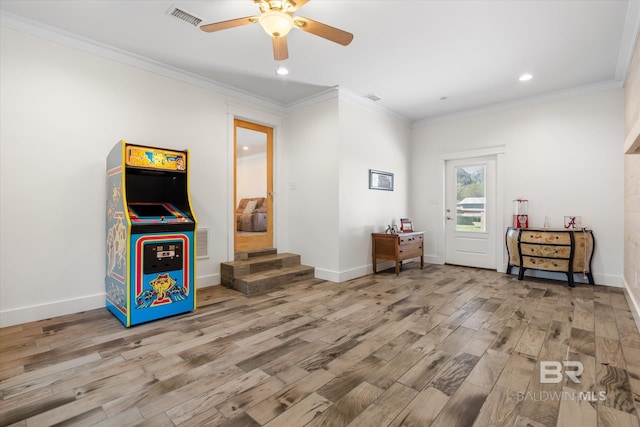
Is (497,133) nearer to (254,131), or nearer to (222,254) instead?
(254,131)

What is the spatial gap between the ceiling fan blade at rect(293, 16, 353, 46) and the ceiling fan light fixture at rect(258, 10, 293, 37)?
0.06 metres

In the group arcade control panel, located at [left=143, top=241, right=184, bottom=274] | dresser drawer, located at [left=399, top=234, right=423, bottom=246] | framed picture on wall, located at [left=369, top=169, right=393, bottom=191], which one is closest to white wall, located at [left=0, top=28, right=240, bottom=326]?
arcade control panel, located at [left=143, top=241, right=184, bottom=274]

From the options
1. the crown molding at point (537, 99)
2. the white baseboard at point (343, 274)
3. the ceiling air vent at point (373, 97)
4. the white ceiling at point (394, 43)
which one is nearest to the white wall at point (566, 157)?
the crown molding at point (537, 99)

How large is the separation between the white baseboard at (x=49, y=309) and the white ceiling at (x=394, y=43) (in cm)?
266

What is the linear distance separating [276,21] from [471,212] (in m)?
4.66

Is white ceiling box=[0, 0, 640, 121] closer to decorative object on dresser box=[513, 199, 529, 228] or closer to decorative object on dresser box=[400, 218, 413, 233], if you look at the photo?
decorative object on dresser box=[513, 199, 529, 228]

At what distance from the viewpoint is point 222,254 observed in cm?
429

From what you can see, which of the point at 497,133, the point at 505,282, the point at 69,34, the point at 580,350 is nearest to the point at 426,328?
the point at 580,350

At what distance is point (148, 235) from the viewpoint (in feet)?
9.15

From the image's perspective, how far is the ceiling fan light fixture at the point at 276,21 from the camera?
218 cm

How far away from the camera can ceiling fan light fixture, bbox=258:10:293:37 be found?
2.18 metres

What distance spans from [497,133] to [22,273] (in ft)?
21.1

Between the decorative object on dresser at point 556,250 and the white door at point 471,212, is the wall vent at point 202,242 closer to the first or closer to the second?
the white door at point 471,212

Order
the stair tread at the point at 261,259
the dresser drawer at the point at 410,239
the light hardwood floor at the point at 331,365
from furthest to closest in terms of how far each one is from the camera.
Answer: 1. the dresser drawer at the point at 410,239
2. the stair tread at the point at 261,259
3. the light hardwood floor at the point at 331,365
